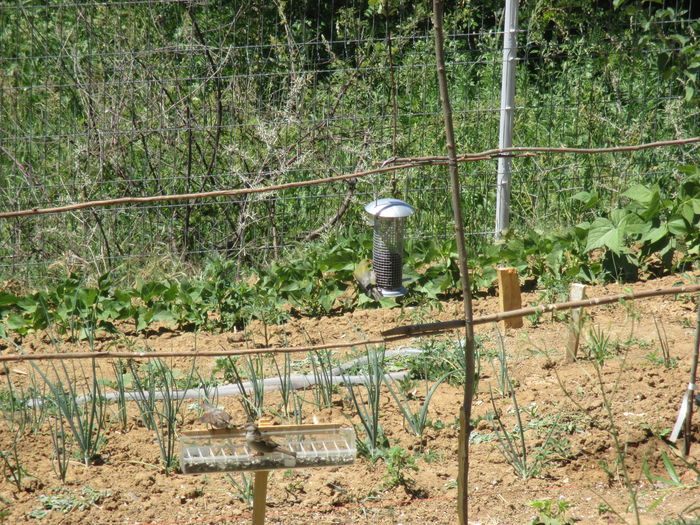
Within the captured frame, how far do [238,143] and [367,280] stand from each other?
1563 millimetres

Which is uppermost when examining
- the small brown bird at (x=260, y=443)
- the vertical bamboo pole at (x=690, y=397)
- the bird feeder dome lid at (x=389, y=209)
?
the bird feeder dome lid at (x=389, y=209)

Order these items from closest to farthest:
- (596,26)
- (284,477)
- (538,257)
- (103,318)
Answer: (284,477)
(103,318)
(538,257)
(596,26)

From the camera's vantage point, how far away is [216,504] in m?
2.99

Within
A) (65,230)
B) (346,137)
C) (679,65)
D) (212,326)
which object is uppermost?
(679,65)

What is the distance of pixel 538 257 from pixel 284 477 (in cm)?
254

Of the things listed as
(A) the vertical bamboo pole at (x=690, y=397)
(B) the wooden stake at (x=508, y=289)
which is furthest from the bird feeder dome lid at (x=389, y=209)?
(A) the vertical bamboo pole at (x=690, y=397)

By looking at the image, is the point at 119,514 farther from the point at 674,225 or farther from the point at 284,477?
the point at 674,225

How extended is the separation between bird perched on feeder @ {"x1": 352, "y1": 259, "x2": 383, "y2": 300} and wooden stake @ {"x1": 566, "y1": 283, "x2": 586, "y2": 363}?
135 cm

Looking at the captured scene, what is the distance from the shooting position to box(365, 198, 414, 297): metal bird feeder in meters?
4.70

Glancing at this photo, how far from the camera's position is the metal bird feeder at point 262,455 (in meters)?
2.17

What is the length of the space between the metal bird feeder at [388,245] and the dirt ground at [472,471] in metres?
1.00

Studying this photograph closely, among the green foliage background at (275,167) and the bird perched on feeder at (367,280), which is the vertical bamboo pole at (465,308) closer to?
the bird perched on feeder at (367,280)

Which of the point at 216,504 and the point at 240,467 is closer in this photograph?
the point at 240,467

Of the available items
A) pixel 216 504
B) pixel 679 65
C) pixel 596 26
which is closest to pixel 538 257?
pixel 679 65
